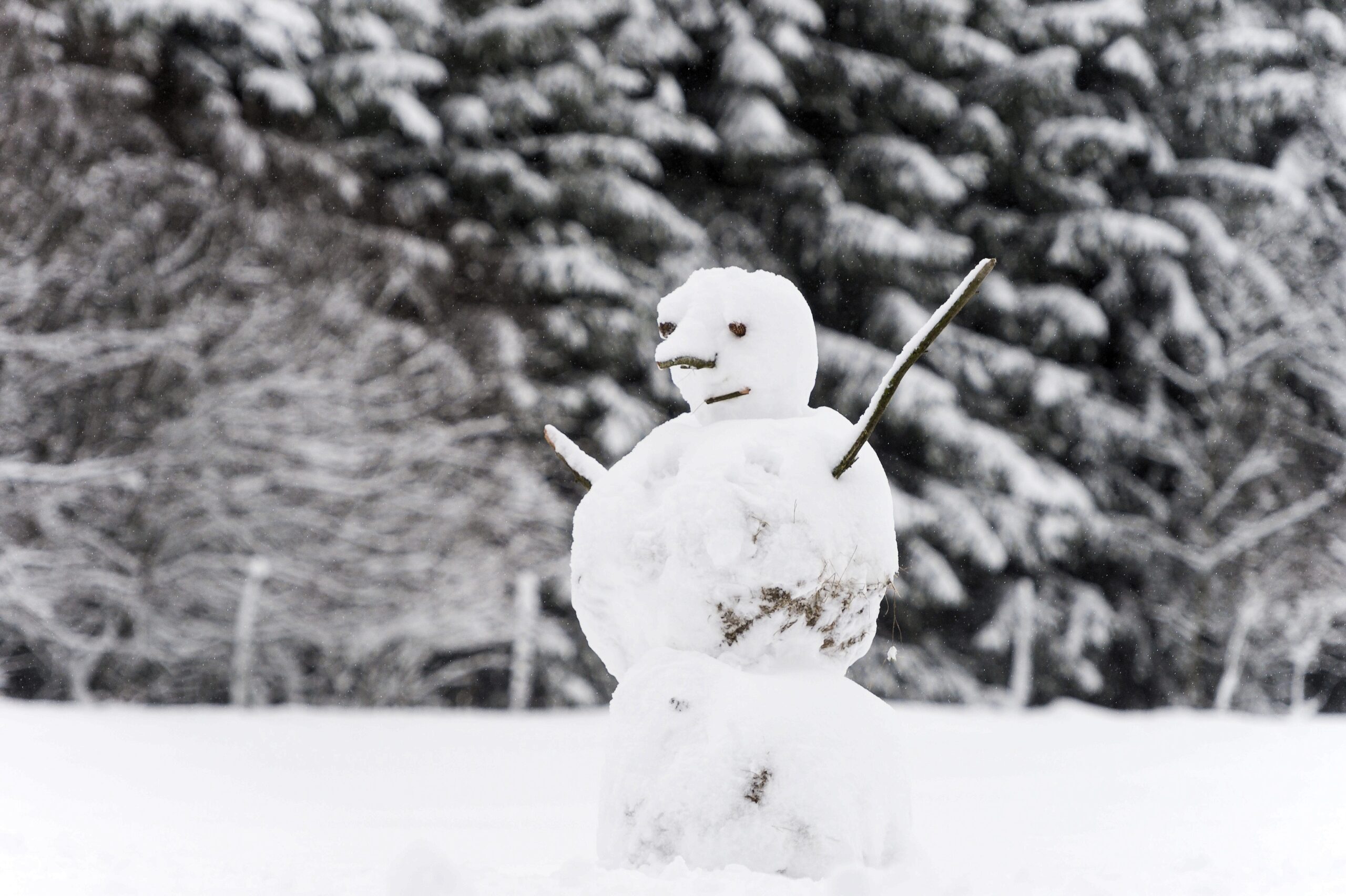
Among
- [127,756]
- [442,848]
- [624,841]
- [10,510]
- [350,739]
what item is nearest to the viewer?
[624,841]

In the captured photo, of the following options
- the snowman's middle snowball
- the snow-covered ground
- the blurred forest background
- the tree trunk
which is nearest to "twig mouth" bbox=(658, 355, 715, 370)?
the snowman's middle snowball

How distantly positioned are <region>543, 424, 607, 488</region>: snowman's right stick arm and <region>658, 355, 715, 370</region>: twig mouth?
1.21ft

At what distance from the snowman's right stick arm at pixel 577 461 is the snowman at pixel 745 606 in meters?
0.12

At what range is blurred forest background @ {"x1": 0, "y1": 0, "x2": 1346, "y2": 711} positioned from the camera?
7402mm

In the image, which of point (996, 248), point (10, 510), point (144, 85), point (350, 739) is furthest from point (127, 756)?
point (996, 248)

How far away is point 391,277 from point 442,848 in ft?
19.0

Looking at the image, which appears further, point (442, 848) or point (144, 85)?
point (144, 85)

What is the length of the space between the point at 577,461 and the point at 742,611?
68cm

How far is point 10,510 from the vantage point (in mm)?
6844

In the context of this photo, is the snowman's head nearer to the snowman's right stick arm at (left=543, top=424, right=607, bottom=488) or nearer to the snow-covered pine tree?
the snowman's right stick arm at (left=543, top=424, right=607, bottom=488)

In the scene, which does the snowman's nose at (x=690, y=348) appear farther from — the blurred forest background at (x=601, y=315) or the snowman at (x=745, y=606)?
the blurred forest background at (x=601, y=315)

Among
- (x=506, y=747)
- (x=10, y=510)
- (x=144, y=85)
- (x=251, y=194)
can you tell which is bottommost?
(x=506, y=747)

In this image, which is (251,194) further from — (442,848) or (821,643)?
(821,643)

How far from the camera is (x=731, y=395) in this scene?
2727 mm
